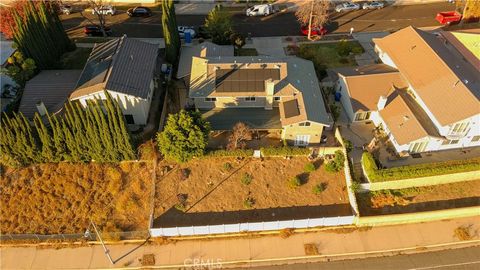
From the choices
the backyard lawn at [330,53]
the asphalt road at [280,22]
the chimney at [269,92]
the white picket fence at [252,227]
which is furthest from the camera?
the asphalt road at [280,22]

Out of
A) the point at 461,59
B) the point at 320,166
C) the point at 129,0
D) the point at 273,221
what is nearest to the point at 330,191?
the point at 320,166

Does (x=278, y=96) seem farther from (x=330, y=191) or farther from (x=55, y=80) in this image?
(x=55, y=80)

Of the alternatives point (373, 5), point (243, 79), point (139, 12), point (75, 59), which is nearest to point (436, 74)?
point (243, 79)

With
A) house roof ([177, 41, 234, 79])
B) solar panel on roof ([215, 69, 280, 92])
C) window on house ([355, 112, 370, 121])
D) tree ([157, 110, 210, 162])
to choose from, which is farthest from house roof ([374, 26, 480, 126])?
tree ([157, 110, 210, 162])

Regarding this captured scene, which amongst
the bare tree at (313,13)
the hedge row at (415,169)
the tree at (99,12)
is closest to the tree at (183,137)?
the hedge row at (415,169)

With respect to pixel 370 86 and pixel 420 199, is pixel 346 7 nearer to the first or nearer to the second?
pixel 370 86

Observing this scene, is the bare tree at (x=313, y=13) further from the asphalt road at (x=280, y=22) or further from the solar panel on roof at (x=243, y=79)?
the solar panel on roof at (x=243, y=79)
